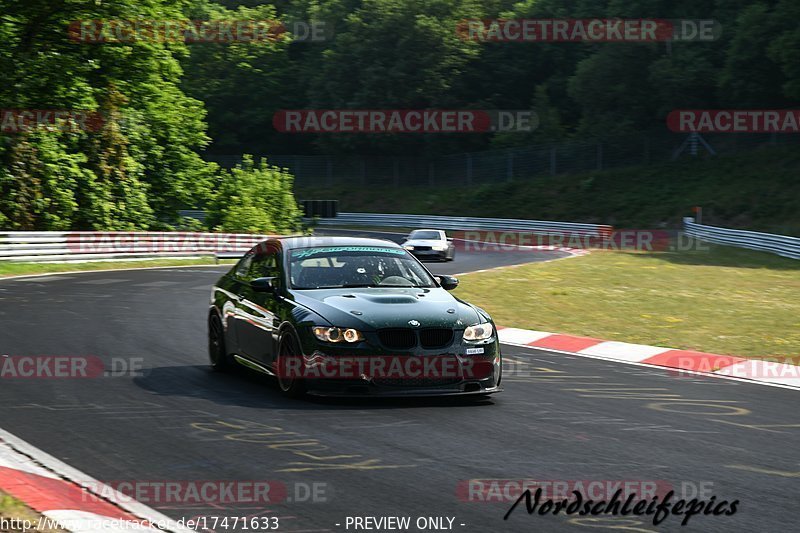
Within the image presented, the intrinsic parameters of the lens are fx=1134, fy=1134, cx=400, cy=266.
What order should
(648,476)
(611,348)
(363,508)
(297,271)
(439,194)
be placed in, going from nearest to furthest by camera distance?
(363,508) → (648,476) → (297,271) → (611,348) → (439,194)

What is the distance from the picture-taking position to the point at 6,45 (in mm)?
37031

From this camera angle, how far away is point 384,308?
995 cm

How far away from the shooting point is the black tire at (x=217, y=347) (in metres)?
11.8

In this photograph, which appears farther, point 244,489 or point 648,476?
point 648,476

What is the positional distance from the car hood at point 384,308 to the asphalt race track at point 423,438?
2.43 ft

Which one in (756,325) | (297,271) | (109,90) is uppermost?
(109,90)

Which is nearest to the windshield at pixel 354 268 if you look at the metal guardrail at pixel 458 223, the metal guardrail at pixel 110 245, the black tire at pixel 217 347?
the black tire at pixel 217 347

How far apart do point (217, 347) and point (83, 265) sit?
73.3 feet

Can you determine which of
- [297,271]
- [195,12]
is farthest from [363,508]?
[195,12]

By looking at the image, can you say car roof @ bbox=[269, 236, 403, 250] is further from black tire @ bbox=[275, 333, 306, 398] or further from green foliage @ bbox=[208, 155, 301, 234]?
green foliage @ bbox=[208, 155, 301, 234]

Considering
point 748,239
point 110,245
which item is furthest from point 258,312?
point 748,239

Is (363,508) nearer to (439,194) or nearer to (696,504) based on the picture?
(696,504)

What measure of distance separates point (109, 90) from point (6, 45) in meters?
4.32

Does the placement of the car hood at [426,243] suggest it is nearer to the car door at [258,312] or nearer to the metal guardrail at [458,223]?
the metal guardrail at [458,223]
